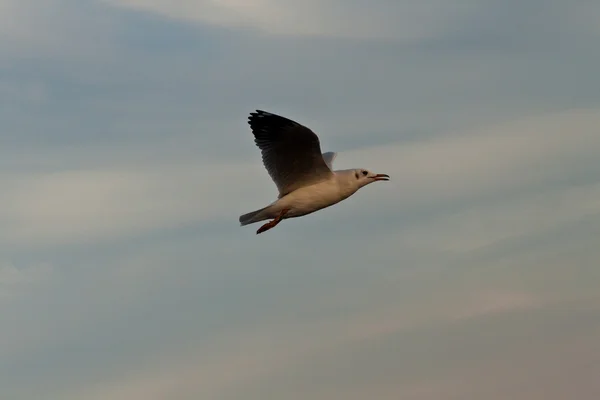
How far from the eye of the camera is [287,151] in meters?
32.6

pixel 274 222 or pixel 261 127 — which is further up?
pixel 261 127

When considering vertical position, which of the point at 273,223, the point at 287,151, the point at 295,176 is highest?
the point at 287,151

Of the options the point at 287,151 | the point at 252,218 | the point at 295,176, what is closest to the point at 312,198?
the point at 295,176

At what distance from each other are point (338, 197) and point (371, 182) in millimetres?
1087

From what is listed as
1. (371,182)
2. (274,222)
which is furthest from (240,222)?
(371,182)

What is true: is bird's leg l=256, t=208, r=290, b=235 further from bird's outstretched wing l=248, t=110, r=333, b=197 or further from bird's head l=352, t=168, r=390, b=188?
bird's head l=352, t=168, r=390, b=188

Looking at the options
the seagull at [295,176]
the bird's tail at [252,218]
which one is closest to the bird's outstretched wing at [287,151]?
the seagull at [295,176]

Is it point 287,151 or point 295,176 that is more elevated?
point 287,151

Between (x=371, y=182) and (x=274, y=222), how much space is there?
8.74 ft

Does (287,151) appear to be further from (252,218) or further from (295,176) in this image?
(252,218)

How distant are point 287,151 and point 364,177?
2.14 meters

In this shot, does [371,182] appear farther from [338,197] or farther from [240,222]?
[240,222]

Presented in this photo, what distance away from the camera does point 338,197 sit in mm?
33125

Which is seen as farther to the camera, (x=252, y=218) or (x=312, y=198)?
(x=252, y=218)
